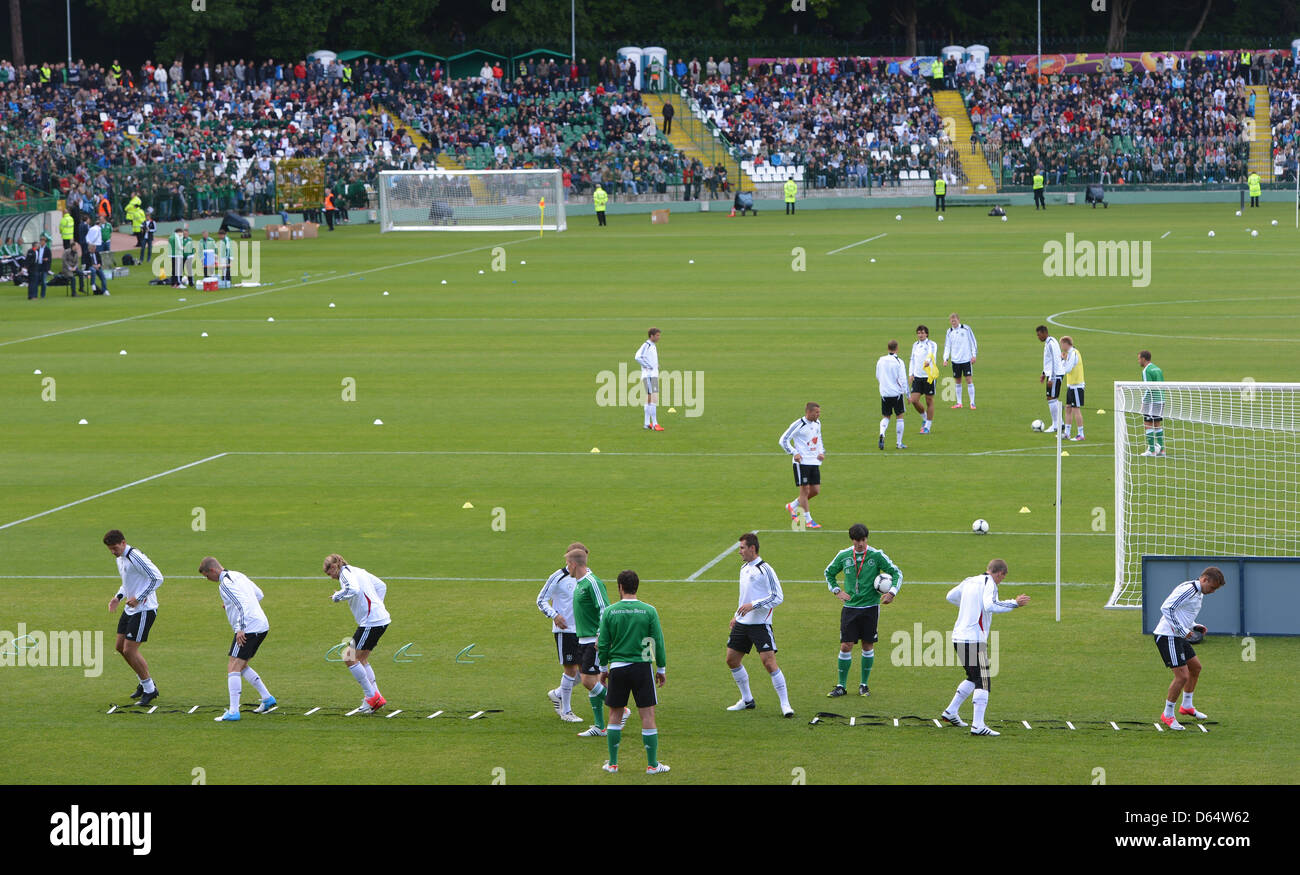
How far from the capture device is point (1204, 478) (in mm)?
26625

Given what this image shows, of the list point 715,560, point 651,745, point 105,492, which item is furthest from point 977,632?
point 105,492

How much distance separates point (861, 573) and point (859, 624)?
0.51m

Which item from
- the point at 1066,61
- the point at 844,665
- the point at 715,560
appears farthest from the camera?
the point at 1066,61

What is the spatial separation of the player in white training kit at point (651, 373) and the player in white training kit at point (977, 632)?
50.3 feet

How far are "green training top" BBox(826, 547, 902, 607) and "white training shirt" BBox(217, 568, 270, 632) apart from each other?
224 inches

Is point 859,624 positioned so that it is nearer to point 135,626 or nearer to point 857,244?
point 135,626

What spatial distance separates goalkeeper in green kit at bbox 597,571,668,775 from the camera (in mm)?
14000

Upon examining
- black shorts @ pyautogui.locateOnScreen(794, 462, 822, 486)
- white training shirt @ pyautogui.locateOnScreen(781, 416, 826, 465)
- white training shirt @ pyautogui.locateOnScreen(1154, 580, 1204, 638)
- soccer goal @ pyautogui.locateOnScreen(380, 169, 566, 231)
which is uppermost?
soccer goal @ pyautogui.locateOnScreen(380, 169, 566, 231)

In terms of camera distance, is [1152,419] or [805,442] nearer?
[805,442]

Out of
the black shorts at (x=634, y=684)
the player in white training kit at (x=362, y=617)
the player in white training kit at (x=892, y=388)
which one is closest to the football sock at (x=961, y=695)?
the black shorts at (x=634, y=684)

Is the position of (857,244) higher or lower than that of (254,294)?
higher

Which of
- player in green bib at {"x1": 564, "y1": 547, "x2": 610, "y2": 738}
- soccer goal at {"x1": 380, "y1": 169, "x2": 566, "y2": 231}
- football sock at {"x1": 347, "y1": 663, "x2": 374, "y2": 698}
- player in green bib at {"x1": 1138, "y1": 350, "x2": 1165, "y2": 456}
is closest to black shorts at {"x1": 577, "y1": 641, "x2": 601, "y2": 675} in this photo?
player in green bib at {"x1": 564, "y1": 547, "x2": 610, "y2": 738}

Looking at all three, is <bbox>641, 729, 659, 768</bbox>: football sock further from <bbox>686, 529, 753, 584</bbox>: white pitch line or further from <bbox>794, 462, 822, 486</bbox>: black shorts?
<bbox>794, 462, 822, 486</bbox>: black shorts
